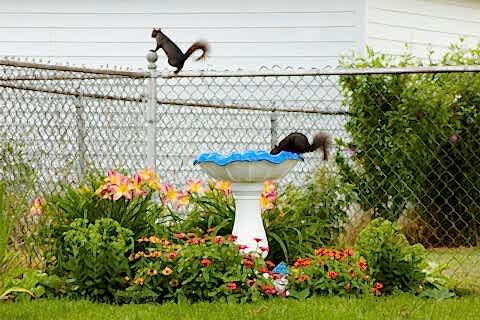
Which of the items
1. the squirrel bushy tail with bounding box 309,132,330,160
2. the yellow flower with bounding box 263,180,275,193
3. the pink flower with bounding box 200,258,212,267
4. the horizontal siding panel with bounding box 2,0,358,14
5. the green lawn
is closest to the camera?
the green lawn

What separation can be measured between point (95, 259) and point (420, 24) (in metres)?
6.71

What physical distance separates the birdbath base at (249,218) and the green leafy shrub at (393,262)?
2.25 feet

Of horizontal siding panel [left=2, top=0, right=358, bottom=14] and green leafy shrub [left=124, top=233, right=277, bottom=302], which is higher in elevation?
horizontal siding panel [left=2, top=0, right=358, bottom=14]

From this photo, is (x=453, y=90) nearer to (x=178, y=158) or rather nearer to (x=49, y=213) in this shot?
(x=178, y=158)

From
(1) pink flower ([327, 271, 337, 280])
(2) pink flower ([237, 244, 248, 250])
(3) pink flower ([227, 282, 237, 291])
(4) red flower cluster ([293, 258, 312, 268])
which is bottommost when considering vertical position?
(3) pink flower ([227, 282, 237, 291])

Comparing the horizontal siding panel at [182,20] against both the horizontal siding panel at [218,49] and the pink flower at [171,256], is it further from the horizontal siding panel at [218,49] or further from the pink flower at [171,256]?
the pink flower at [171,256]

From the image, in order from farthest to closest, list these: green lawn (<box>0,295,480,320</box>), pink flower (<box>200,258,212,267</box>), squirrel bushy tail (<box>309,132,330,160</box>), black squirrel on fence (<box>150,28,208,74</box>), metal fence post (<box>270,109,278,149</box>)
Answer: metal fence post (<box>270,109,278,149</box>), black squirrel on fence (<box>150,28,208,74</box>), squirrel bushy tail (<box>309,132,330,160</box>), pink flower (<box>200,258,212,267</box>), green lawn (<box>0,295,480,320</box>)

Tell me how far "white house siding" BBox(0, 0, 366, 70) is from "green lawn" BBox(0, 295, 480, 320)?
5.33 m

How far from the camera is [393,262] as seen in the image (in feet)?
22.0

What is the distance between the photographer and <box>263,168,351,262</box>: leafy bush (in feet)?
23.5

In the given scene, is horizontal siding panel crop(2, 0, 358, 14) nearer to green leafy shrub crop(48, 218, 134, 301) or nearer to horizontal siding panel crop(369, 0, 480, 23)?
horizontal siding panel crop(369, 0, 480, 23)

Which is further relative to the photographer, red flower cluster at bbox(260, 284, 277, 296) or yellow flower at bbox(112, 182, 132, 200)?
yellow flower at bbox(112, 182, 132, 200)

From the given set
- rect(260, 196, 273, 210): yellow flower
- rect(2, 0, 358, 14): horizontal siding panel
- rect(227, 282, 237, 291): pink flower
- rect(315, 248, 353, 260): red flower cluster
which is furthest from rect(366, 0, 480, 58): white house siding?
rect(227, 282, 237, 291): pink flower

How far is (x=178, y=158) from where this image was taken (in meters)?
10.6
